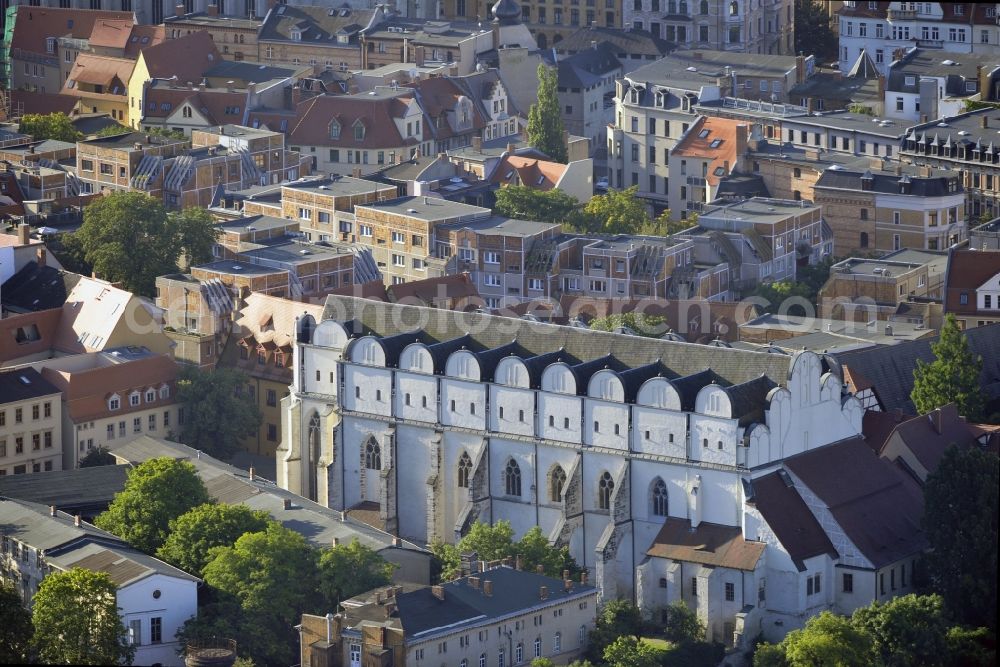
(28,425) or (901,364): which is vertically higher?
(901,364)

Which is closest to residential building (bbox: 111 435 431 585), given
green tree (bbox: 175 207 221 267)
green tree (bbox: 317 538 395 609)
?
green tree (bbox: 317 538 395 609)

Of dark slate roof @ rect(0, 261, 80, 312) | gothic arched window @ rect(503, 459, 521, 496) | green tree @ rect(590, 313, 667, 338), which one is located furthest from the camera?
dark slate roof @ rect(0, 261, 80, 312)

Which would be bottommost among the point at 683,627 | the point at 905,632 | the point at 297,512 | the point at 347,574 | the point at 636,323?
the point at 683,627

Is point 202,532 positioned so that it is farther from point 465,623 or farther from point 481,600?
point 465,623

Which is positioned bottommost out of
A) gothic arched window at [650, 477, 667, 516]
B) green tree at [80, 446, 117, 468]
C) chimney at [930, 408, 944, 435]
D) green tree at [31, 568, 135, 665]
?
green tree at [31, 568, 135, 665]

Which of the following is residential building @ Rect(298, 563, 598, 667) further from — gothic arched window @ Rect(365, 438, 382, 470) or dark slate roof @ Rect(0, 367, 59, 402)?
dark slate roof @ Rect(0, 367, 59, 402)

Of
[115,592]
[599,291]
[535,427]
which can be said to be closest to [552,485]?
[535,427]

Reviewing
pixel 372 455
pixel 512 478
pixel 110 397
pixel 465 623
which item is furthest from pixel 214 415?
pixel 465 623

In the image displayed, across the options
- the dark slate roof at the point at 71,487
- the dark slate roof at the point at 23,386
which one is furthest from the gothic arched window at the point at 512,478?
the dark slate roof at the point at 23,386

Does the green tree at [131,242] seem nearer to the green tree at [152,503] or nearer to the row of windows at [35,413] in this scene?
the row of windows at [35,413]
